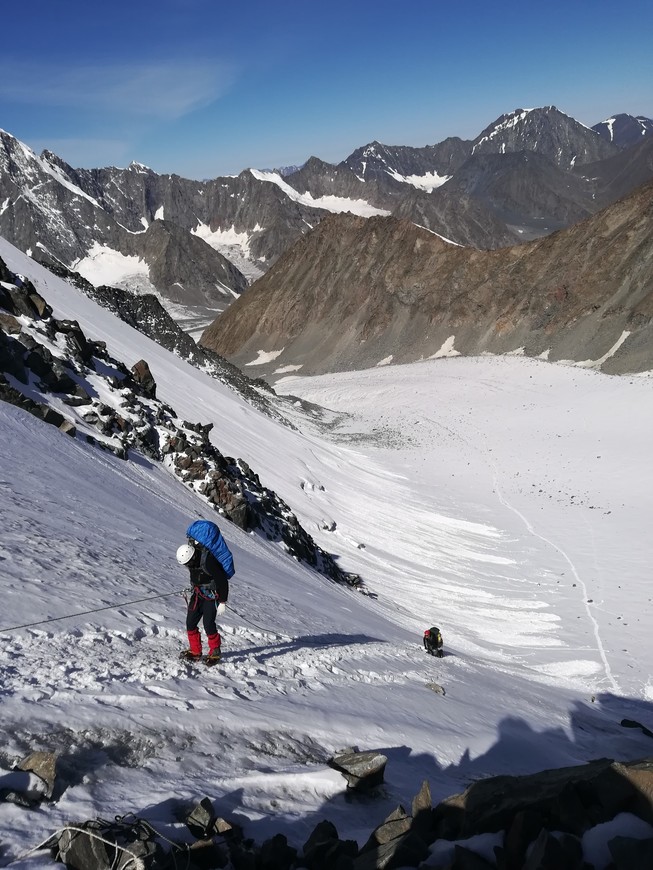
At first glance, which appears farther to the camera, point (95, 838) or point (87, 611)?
point (87, 611)

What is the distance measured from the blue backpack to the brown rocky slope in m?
52.8

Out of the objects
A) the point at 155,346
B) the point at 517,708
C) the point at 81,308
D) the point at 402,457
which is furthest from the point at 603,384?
the point at 517,708

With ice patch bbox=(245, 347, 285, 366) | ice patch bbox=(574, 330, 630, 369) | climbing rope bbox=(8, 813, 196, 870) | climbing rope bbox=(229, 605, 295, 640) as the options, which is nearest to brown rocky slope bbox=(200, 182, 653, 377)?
ice patch bbox=(574, 330, 630, 369)

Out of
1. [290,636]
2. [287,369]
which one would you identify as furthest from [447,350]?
[290,636]

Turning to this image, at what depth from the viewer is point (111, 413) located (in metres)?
15.0

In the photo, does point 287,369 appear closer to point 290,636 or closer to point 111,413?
point 111,413

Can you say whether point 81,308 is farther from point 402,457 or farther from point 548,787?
point 548,787

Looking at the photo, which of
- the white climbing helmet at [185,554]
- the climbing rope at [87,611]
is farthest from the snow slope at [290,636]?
the white climbing helmet at [185,554]

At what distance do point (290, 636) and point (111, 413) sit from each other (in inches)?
363

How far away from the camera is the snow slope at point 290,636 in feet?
13.7

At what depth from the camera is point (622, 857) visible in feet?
10.1

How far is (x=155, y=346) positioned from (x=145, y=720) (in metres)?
27.7

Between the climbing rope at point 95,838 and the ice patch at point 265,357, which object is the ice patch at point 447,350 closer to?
the ice patch at point 265,357

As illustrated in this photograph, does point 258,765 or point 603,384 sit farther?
point 603,384
